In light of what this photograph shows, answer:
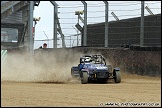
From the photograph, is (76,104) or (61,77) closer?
(76,104)

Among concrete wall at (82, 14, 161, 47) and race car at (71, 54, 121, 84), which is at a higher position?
concrete wall at (82, 14, 161, 47)

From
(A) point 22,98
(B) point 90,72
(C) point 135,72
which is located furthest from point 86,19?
(A) point 22,98

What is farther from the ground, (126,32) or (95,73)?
(126,32)

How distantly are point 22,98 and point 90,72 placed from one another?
6002 millimetres

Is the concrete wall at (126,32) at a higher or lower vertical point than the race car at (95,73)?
higher

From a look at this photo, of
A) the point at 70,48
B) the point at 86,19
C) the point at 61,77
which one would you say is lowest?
the point at 61,77

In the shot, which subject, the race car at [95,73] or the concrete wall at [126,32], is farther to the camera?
the concrete wall at [126,32]

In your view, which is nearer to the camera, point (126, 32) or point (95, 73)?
point (95, 73)

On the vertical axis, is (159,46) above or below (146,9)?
below

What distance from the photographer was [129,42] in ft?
57.7

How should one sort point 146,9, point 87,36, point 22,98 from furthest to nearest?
point 87,36, point 146,9, point 22,98

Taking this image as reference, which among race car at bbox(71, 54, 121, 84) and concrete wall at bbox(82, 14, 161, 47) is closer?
race car at bbox(71, 54, 121, 84)

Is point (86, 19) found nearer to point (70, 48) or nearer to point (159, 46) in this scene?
point (70, 48)

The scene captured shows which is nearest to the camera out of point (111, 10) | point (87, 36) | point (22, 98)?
point (22, 98)
